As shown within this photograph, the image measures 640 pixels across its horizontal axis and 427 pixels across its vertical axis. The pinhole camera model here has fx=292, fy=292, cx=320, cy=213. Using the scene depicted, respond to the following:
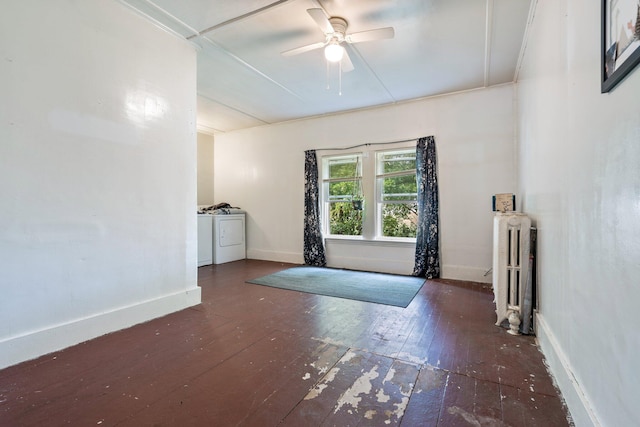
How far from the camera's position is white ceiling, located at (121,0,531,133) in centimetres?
252

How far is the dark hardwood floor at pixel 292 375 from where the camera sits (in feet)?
4.84

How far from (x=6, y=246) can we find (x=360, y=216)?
13.7ft

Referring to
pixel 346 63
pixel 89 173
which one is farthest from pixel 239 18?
pixel 89 173

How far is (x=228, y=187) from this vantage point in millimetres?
6445

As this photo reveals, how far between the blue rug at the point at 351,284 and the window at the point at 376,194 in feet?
2.57

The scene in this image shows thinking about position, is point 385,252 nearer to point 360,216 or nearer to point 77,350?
point 360,216

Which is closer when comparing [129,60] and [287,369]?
[287,369]

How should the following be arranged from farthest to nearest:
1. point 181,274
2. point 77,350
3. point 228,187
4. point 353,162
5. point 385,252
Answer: point 228,187 < point 353,162 < point 385,252 < point 181,274 < point 77,350

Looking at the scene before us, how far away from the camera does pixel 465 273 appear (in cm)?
422

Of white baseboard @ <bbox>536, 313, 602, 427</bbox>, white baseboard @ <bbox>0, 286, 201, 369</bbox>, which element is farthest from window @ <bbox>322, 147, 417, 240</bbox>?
white baseboard @ <bbox>0, 286, 201, 369</bbox>

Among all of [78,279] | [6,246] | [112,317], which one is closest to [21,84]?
[6,246]

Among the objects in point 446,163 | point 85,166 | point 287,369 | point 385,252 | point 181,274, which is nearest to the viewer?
point 287,369

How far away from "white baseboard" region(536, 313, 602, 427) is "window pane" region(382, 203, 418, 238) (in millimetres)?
2603

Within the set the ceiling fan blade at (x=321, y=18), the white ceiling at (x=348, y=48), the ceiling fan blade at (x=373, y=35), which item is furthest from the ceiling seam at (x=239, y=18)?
the ceiling fan blade at (x=373, y=35)
